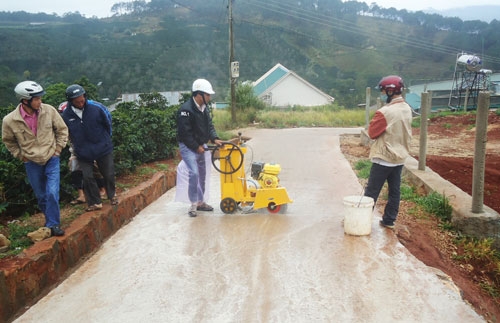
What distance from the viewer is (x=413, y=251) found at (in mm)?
5047

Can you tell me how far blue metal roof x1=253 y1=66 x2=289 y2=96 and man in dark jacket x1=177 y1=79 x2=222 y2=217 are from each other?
4767cm

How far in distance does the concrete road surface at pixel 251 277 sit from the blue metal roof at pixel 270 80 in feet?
159

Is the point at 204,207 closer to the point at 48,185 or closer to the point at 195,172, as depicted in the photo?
the point at 195,172

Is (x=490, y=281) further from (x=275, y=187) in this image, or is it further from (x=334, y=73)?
(x=334, y=73)

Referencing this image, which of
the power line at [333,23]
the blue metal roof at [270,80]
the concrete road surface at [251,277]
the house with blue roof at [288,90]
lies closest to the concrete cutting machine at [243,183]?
the concrete road surface at [251,277]

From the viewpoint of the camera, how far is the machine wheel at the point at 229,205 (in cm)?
621

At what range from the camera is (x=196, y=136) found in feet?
20.0

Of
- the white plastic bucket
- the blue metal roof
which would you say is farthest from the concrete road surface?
the blue metal roof

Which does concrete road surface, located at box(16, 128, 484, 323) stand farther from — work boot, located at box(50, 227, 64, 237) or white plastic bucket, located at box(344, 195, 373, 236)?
work boot, located at box(50, 227, 64, 237)

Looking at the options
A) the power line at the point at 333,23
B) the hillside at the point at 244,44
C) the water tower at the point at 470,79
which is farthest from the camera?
the power line at the point at 333,23

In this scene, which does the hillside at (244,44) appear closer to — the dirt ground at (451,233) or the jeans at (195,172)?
the jeans at (195,172)

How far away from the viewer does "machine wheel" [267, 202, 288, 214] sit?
20.1 feet

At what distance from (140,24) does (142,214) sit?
7113 cm

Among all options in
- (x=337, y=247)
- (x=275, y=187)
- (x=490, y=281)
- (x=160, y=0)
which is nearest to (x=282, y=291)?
(x=337, y=247)
